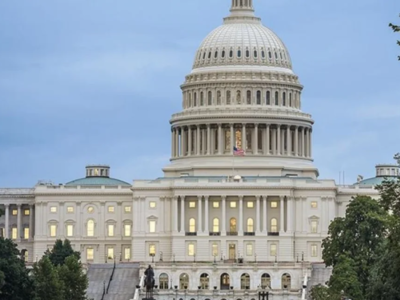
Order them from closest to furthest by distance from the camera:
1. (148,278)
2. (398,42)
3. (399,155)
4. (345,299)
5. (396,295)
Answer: (398,42) → (399,155) → (396,295) → (148,278) → (345,299)

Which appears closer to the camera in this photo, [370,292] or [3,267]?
[370,292]

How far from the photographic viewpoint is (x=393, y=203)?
148875 mm

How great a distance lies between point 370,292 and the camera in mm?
181250

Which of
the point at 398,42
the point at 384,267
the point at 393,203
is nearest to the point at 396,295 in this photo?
the point at 384,267

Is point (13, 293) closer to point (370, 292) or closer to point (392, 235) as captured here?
point (370, 292)

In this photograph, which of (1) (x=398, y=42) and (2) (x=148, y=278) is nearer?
(1) (x=398, y=42)

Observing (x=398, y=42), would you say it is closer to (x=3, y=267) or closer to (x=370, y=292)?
(x=370, y=292)

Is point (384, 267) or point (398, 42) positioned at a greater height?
point (398, 42)

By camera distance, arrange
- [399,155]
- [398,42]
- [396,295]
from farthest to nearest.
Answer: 1. [396,295]
2. [399,155]
3. [398,42]

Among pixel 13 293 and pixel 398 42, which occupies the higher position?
pixel 398 42

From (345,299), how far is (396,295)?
2419 cm

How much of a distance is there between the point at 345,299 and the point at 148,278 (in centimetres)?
2118

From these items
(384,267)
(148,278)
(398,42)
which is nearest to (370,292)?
(384,267)

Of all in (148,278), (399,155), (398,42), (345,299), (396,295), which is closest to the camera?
(398,42)
